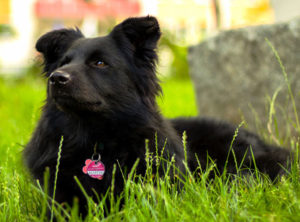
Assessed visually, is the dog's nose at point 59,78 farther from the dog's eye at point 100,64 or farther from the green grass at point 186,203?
the green grass at point 186,203

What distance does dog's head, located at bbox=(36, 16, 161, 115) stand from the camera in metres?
2.75

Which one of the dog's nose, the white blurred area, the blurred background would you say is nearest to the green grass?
the dog's nose

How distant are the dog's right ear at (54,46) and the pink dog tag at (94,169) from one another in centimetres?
87

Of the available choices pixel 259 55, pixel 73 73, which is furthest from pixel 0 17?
pixel 73 73

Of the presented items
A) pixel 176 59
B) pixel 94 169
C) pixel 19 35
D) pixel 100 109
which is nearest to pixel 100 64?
pixel 100 109

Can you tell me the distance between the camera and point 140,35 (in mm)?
3051

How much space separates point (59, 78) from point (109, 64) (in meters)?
0.47

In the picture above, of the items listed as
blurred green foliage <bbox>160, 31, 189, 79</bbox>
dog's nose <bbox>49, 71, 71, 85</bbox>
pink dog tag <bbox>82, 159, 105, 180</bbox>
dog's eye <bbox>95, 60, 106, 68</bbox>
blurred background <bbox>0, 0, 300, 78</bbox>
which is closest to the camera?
dog's nose <bbox>49, 71, 71, 85</bbox>

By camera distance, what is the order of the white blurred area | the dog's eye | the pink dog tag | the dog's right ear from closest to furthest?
the pink dog tag, the dog's eye, the dog's right ear, the white blurred area

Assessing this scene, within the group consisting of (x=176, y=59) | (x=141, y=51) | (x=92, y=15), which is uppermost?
(x=92, y=15)

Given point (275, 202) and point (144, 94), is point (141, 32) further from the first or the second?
point (275, 202)

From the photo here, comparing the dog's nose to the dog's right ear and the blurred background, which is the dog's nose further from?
the blurred background

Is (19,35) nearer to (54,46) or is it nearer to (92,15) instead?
(92,15)

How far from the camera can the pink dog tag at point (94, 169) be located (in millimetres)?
2699
